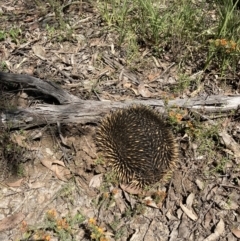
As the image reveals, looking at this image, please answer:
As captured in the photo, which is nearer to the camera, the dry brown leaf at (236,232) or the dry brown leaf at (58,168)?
the dry brown leaf at (236,232)

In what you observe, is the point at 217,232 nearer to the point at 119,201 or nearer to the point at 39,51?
the point at 119,201

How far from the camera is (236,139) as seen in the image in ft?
12.6

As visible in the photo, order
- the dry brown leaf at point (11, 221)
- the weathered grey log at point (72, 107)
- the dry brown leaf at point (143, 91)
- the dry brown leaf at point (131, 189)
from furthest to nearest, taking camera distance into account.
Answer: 1. the dry brown leaf at point (143, 91)
2. the weathered grey log at point (72, 107)
3. the dry brown leaf at point (131, 189)
4. the dry brown leaf at point (11, 221)

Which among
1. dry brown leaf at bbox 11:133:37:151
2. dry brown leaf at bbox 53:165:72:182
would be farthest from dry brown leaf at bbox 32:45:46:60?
dry brown leaf at bbox 53:165:72:182

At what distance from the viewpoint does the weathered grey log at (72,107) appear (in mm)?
3611

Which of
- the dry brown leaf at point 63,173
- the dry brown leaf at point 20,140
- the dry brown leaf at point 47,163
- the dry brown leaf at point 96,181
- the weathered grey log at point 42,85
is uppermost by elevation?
the weathered grey log at point 42,85

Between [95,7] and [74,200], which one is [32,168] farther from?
[95,7]

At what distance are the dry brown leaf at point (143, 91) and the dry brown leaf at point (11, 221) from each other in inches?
69.7

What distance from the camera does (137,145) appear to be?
11.2 ft

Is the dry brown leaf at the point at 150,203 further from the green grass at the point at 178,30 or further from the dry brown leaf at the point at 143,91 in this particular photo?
the green grass at the point at 178,30

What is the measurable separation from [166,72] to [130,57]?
0.45 meters

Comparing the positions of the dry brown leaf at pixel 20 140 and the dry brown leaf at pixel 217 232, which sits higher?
the dry brown leaf at pixel 20 140

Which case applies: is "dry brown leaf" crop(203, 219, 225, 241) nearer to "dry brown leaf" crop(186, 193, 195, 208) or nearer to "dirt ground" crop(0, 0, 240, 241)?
"dirt ground" crop(0, 0, 240, 241)

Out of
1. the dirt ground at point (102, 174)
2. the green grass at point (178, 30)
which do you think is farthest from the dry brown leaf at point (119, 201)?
the green grass at point (178, 30)
